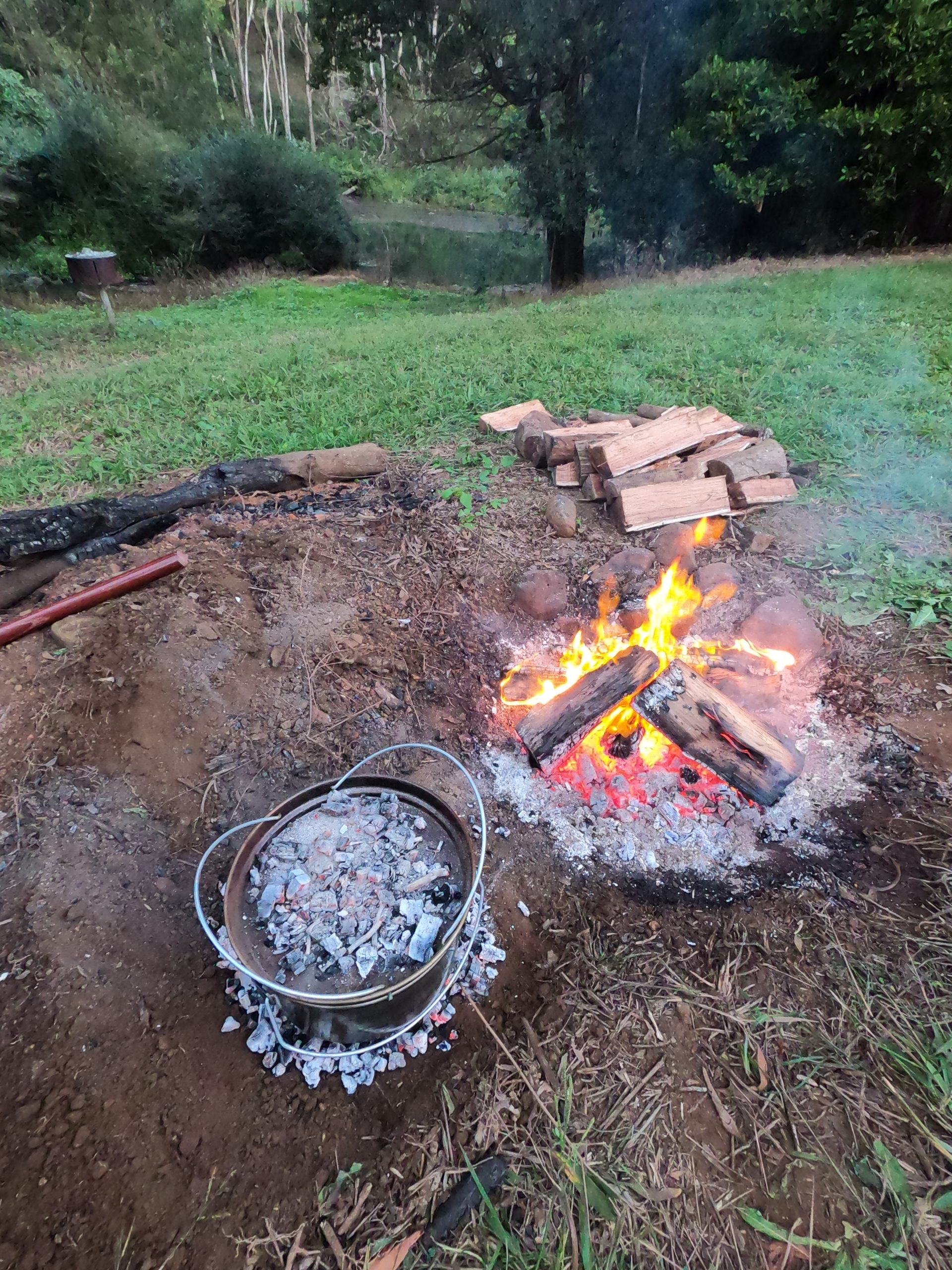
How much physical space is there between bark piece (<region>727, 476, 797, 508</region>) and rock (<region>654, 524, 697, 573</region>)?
48 cm

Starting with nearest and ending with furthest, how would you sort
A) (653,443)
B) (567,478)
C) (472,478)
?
(653,443) → (567,478) → (472,478)

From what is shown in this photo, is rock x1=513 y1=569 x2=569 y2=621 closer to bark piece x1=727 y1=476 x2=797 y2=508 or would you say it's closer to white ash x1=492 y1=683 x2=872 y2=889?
white ash x1=492 y1=683 x2=872 y2=889

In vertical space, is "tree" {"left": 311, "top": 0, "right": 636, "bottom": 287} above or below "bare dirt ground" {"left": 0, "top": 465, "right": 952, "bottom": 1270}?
above

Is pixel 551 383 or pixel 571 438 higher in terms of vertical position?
pixel 551 383

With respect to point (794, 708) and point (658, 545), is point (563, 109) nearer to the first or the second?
point (658, 545)

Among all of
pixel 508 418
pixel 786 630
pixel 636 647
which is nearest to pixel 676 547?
pixel 786 630

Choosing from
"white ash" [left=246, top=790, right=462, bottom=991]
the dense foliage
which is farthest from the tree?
"white ash" [left=246, top=790, right=462, bottom=991]

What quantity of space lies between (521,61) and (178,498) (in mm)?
12367

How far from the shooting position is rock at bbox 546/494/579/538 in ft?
12.7

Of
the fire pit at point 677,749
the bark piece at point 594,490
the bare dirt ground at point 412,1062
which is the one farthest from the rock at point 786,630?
the bark piece at point 594,490

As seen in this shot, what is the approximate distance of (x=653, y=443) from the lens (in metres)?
4.10

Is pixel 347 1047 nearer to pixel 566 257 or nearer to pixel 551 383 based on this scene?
pixel 551 383

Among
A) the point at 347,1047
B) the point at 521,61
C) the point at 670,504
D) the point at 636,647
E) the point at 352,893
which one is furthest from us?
the point at 521,61

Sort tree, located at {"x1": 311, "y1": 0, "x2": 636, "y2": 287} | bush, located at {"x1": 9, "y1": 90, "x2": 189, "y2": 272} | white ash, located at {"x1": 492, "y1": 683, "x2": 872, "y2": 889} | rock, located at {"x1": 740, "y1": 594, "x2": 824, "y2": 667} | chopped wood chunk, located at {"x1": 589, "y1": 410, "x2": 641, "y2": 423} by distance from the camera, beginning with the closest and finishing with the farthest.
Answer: white ash, located at {"x1": 492, "y1": 683, "x2": 872, "y2": 889}
rock, located at {"x1": 740, "y1": 594, "x2": 824, "y2": 667}
chopped wood chunk, located at {"x1": 589, "y1": 410, "x2": 641, "y2": 423}
tree, located at {"x1": 311, "y1": 0, "x2": 636, "y2": 287}
bush, located at {"x1": 9, "y1": 90, "x2": 189, "y2": 272}
